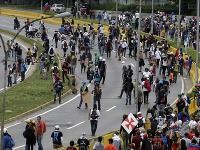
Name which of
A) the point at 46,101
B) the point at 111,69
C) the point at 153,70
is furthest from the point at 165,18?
the point at 46,101

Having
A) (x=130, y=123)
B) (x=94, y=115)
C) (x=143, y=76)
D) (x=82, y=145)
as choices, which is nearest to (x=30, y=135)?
(x=82, y=145)

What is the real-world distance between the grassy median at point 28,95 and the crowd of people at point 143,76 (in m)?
1.02

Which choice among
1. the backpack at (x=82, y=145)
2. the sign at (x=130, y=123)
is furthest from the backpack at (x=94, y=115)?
the backpack at (x=82, y=145)

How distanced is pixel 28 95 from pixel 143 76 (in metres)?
6.39

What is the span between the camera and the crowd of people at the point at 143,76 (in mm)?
29344

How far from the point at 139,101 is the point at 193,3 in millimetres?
49360

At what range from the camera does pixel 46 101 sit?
138ft

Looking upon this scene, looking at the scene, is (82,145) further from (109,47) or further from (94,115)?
(109,47)

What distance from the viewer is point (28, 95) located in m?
Result: 44.1

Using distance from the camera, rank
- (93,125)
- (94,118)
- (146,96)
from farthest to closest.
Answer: (146,96) < (93,125) < (94,118)

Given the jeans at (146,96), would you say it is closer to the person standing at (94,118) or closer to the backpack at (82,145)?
the person standing at (94,118)

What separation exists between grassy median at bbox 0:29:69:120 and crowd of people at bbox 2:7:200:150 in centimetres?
102

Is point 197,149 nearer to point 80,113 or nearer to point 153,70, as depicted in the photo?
point 80,113

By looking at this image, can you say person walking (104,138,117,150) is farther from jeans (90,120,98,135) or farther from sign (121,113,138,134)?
jeans (90,120,98,135)
